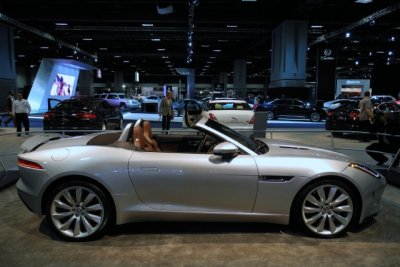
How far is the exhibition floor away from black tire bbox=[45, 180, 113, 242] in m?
0.12

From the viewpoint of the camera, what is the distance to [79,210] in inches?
150

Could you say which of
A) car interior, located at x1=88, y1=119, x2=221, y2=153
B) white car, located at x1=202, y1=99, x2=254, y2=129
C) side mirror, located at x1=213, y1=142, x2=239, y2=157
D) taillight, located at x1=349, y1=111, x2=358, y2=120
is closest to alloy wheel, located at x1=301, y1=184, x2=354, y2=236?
side mirror, located at x1=213, y1=142, x2=239, y2=157

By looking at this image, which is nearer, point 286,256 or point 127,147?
point 286,256

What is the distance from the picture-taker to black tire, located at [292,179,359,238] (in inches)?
152

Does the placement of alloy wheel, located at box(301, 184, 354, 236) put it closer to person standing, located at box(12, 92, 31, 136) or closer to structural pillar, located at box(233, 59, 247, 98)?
person standing, located at box(12, 92, 31, 136)

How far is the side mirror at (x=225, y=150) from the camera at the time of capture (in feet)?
12.2

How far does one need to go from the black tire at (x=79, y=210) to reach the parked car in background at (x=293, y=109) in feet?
63.9

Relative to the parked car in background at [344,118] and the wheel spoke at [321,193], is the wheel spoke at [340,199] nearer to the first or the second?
the wheel spoke at [321,193]

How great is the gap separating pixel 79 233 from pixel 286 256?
2200 millimetres

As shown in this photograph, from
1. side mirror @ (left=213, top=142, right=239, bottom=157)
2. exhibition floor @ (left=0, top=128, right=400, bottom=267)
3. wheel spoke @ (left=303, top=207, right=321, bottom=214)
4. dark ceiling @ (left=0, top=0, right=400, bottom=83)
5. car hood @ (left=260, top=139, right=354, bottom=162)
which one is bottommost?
exhibition floor @ (left=0, top=128, right=400, bottom=267)

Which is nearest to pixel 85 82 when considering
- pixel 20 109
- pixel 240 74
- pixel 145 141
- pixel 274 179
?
pixel 240 74

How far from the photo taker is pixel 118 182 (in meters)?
3.77

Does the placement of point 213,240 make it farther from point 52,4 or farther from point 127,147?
point 52,4

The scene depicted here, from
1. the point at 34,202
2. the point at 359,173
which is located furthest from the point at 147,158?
the point at 359,173
